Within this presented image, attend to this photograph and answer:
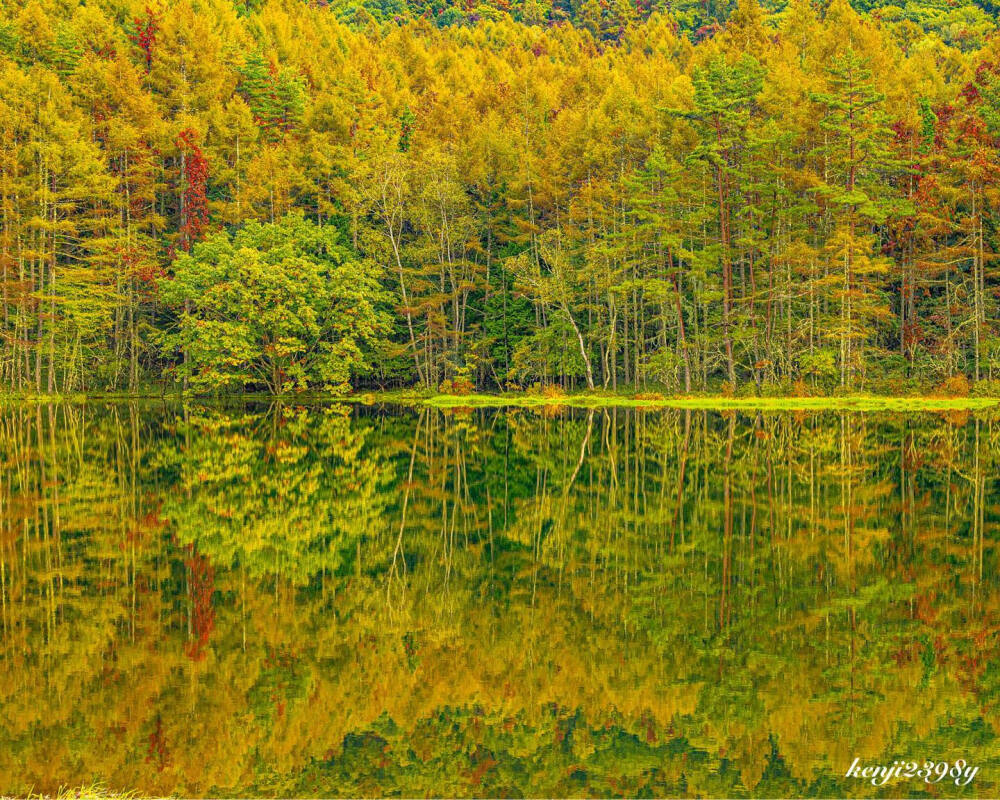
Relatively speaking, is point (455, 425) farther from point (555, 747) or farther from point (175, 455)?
point (555, 747)

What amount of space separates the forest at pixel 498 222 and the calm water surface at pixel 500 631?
1275 inches

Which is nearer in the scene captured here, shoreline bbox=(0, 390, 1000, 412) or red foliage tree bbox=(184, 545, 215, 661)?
red foliage tree bbox=(184, 545, 215, 661)

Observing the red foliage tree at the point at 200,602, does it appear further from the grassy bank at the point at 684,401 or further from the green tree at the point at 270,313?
the green tree at the point at 270,313

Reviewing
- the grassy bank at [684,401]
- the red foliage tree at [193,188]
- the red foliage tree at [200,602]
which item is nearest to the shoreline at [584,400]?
the grassy bank at [684,401]

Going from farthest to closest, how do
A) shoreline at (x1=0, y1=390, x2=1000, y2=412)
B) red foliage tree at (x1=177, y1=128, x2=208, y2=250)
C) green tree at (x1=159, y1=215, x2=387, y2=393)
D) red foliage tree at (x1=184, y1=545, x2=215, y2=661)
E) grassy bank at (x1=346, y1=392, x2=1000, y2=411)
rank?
red foliage tree at (x1=177, y1=128, x2=208, y2=250) < green tree at (x1=159, y1=215, x2=387, y2=393) < shoreline at (x1=0, y1=390, x2=1000, y2=412) < grassy bank at (x1=346, y1=392, x2=1000, y2=411) < red foliage tree at (x1=184, y1=545, x2=215, y2=661)

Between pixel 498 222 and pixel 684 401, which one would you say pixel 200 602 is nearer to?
pixel 684 401

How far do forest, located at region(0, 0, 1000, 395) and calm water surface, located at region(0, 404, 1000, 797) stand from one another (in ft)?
106

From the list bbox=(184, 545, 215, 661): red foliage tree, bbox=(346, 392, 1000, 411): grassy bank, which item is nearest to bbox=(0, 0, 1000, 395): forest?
bbox=(346, 392, 1000, 411): grassy bank

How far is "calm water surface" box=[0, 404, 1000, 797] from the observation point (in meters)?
8.38

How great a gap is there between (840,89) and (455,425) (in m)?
29.2

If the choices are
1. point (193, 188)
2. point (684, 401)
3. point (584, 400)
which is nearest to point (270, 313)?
point (193, 188)

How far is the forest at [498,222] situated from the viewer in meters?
52.5

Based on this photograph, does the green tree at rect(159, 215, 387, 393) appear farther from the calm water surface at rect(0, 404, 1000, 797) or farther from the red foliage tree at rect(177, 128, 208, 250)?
the calm water surface at rect(0, 404, 1000, 797)

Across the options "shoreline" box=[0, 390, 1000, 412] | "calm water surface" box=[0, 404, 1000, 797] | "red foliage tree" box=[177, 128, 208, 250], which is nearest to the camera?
"calm water surface" box=[0, 404, 1000, 797]
